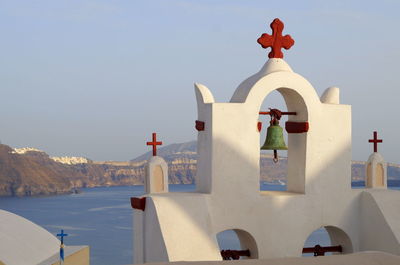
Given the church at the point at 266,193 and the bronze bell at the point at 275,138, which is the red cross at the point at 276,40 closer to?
the church at the point at 266,193

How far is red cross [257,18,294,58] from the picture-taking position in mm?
10203

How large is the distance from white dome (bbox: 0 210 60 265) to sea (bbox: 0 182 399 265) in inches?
572

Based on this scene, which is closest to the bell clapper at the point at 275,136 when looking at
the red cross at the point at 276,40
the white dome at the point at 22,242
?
the red cross at the point at 276,40

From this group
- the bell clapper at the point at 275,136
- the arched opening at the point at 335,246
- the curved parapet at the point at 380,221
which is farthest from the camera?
the arched opening at the point at 335,246

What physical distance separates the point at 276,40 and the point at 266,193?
2207 millimetres

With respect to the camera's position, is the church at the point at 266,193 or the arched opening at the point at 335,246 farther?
the arched opening at the point at 335,246

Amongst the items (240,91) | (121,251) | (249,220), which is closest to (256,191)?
(249,220)

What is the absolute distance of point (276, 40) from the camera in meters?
10.3

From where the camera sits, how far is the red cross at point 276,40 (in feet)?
33.5

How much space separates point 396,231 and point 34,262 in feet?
21.1

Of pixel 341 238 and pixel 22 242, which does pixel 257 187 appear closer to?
pixel 341 238

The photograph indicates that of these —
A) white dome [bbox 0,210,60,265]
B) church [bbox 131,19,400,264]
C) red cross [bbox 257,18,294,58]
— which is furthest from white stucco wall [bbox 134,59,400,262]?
white dome [bbox 0,210,60,265]

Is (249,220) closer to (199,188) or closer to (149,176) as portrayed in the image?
(199,188)

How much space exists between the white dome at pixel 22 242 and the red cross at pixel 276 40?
5780 millimetres
